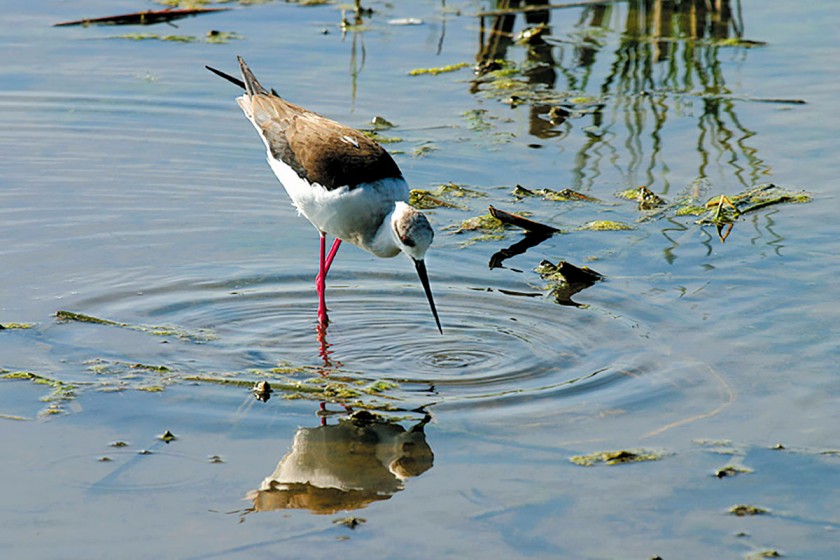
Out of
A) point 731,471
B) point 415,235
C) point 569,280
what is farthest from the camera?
point 569,280

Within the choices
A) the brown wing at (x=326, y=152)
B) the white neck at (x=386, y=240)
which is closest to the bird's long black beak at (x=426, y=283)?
the white neck at (x=386, y=240)

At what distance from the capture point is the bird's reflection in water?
485cm

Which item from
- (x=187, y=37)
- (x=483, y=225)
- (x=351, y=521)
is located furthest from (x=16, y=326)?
(x=187, y=37)

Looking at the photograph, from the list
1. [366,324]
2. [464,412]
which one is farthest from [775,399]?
[366,324]

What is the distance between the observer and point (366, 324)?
6703 millimetres

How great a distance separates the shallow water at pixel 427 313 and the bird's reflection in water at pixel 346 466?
0.6 inches

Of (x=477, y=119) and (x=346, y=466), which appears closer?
(x=346, y=466)

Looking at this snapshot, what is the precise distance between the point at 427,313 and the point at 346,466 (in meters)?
1.73

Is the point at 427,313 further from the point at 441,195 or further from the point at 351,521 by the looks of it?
the point at 351,521

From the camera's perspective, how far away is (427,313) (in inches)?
266

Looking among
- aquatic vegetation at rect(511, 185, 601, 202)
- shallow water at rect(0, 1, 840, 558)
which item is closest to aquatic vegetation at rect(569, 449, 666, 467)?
shallow water at rect(0, 1, 840, 558)

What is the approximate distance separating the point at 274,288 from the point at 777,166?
3.69 metres

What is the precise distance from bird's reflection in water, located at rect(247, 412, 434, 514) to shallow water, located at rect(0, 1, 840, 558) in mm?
14

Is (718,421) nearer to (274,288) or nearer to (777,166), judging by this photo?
(274,288)
